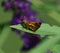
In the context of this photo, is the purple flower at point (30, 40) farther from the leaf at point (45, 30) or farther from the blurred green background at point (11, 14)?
the leaf at point (45, 30)

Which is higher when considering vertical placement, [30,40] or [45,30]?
[30,40]

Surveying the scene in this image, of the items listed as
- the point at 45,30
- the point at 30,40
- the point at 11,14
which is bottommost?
the point at 45,30

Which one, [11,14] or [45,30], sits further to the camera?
[11,14]

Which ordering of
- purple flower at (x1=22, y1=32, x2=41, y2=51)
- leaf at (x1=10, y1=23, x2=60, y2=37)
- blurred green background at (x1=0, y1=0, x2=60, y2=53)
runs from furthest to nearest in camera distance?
1. blurred green background at (x1=0, y1=0, x2=60, y2=53)
2. purple flower at (x1=22, y1=32, x2=41, y2=51)
3. leaf at (x1=10, y1=23, x2=60, y2=37)

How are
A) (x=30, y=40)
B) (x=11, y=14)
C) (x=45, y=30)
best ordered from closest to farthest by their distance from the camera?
(x=45, y=30) → (x=30, y=40) → (x=11, y=14)

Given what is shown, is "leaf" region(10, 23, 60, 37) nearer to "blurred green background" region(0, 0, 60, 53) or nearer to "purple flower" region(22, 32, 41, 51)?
"purple flower" region(22, 32, 41, 51)

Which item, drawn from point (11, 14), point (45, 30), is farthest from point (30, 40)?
point (45, 30)

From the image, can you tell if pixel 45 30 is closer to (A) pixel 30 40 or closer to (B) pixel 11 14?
(A) pixel 30 40

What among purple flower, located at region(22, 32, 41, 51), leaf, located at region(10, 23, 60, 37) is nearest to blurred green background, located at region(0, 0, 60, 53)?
purple flower, located at region(22, 32, 41, 51)

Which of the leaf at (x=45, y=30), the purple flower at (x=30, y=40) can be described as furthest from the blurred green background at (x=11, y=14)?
the leaf at (x=45, y=30)

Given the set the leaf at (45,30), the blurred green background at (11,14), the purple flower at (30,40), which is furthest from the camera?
the blurred green background at (11,14)

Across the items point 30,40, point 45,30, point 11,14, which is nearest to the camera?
point 45,30
